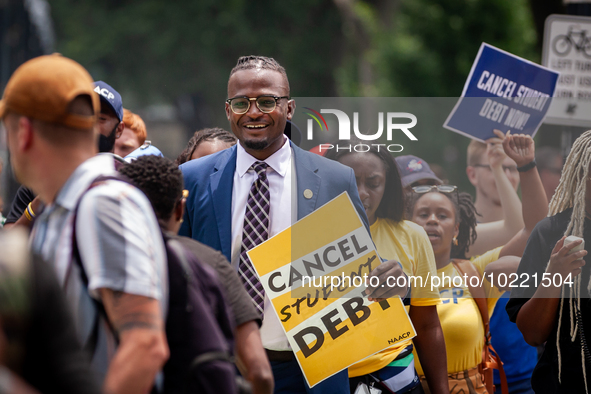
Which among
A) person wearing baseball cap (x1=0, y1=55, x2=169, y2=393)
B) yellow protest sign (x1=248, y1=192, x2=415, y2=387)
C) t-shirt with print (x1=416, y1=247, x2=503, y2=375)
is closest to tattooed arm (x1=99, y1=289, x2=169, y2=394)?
person wearing baseball cap (x1=0, y1=55, x2=169, y2=393)

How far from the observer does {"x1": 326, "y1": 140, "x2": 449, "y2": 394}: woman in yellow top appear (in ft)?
12.1

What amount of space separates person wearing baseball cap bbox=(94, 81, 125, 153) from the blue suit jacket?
0.39m

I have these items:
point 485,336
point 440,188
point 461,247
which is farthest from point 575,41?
Answer: point 485,336

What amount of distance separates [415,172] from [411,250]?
503 millimetres

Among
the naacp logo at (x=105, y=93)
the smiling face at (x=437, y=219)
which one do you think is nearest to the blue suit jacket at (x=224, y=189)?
the naacp logo at (x=105, y=93)

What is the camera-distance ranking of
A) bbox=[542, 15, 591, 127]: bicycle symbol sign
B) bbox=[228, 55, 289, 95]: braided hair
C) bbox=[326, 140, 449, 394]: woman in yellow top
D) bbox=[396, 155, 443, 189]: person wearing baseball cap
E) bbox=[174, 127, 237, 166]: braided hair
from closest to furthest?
bbox=[228, 55, 289, 95]: braided hair < bbox=[326, 140, 449, 394]: woman in yellow top < bbox=[396, 155, 443, 189]: person wearing baseball cap < bbox=[174, 127, 237, 166]: braided hair < bbox=[542, 15, 591, 127]: bicycle symbol sign

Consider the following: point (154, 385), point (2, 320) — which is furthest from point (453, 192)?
point (2, 320)

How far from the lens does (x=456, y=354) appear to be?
408 cm

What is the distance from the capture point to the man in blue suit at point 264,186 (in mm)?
3373

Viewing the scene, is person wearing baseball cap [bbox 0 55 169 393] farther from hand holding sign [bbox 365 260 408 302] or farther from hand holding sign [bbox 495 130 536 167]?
hand holding sign [bbox 495 130 536 167]

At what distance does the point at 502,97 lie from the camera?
416cm

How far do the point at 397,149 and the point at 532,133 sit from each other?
81 cm

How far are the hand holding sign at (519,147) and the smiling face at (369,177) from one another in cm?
73

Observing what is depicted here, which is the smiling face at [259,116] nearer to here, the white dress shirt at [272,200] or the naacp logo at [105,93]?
the white dress shirt at [272,200]
